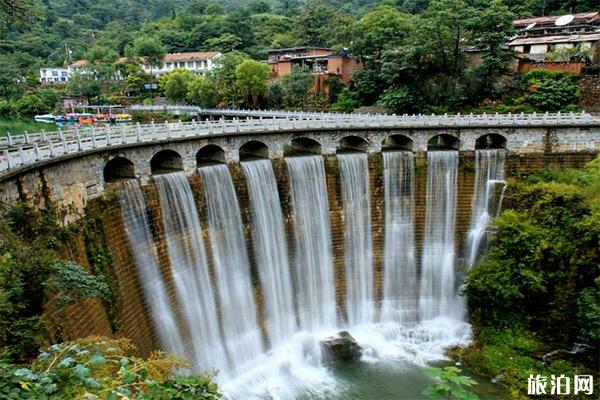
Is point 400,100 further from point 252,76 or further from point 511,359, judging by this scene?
point 511,359

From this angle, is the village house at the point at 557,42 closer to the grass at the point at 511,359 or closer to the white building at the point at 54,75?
the grass at the point at 511,359

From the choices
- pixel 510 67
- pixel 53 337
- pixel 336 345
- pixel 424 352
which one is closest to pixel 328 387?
pixel 336 345

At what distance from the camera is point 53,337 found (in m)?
15.6

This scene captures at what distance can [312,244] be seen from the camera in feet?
99.4

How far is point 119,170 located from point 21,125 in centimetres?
5853

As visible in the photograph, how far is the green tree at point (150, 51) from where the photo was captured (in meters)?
102

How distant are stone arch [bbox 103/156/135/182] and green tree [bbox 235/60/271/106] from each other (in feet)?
130

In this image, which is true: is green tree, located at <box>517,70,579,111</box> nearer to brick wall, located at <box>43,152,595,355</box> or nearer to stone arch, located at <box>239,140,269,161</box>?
brick wall, located at <box>43,152,595,355</box>

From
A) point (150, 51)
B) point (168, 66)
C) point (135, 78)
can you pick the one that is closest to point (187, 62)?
point (168, 66)

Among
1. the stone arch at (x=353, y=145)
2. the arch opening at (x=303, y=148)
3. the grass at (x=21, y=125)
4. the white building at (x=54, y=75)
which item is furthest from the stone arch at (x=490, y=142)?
the white building at (x=54, y=75)

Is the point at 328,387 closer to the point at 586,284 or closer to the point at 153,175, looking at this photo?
the point at 153,175

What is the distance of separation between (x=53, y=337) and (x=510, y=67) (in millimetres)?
49617

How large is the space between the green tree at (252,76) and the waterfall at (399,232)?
33.5m

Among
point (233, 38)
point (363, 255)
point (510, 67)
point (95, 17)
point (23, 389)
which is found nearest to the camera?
point (23, 389)
